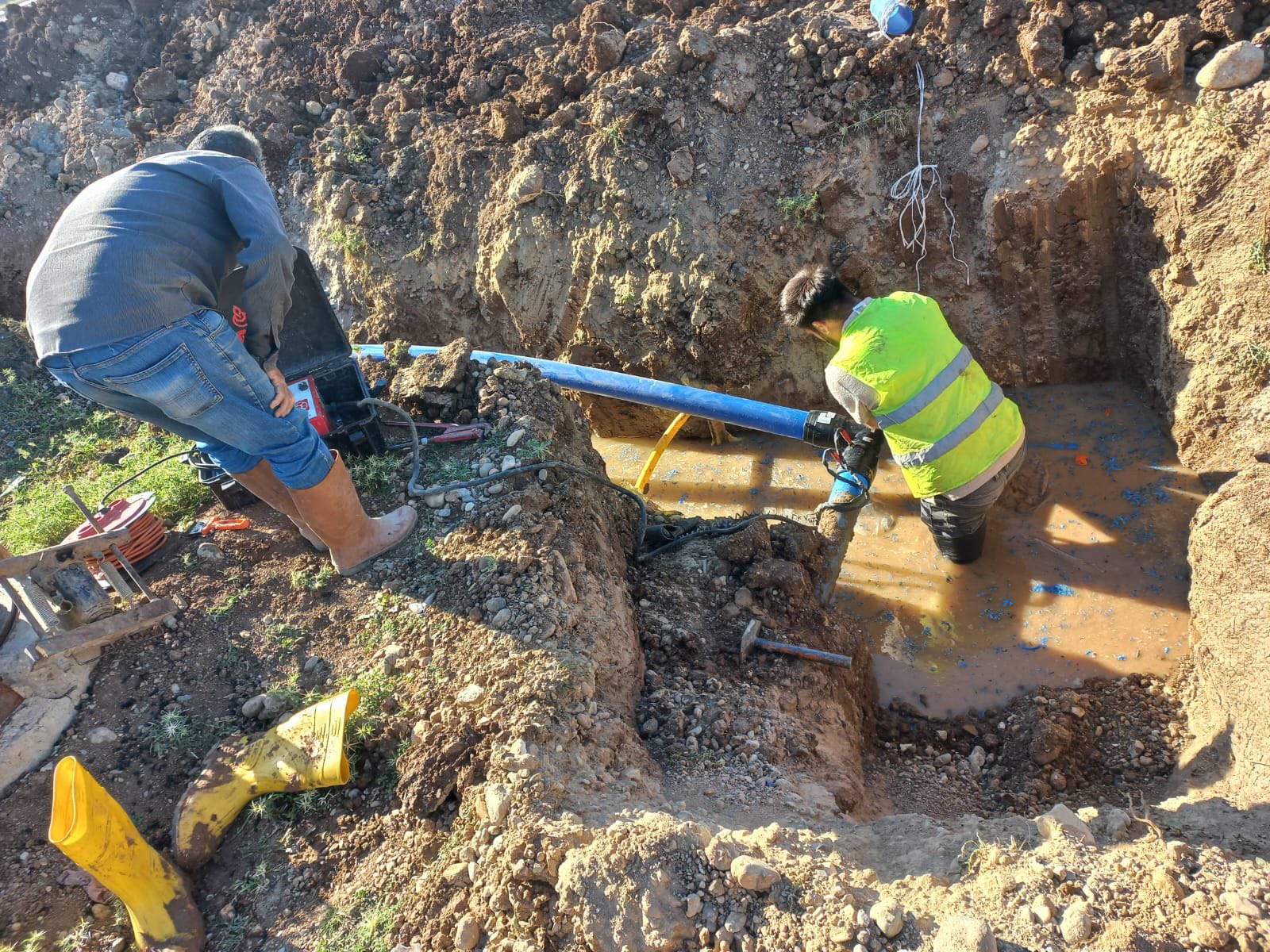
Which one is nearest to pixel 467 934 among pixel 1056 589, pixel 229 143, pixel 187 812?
pixel 187 812

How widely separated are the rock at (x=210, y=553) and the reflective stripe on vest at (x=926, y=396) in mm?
2867

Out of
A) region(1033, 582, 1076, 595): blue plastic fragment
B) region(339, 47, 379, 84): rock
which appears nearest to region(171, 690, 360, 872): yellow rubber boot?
region(1033, 582, 1076, 595): blue plastic fragment

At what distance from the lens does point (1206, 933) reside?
1.55 m

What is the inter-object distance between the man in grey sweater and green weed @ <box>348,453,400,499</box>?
41 centimetres

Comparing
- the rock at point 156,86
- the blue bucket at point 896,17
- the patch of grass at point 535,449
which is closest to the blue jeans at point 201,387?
the patch of grass at point 535,449

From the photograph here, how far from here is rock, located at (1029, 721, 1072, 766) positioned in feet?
9.37

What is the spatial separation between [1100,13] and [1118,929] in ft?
13.4

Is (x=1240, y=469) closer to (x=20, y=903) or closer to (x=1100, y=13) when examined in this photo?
(x=1100, y=13)

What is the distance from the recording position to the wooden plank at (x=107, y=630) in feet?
8.54

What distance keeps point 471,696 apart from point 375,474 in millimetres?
1336

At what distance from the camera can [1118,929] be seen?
1.58 m

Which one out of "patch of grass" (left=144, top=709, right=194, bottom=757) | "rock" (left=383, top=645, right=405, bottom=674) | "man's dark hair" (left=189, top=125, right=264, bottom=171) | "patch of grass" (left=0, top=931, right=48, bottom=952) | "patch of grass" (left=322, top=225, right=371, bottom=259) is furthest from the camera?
"patch of grass" (left=322, top=225, right=371, bottom=259)

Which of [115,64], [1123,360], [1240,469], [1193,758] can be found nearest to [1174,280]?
[1123,360]

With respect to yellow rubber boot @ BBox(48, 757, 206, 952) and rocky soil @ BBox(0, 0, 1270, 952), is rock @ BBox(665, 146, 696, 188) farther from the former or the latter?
yellow rubber boot @ BBox(48, 757, 206, 952)
